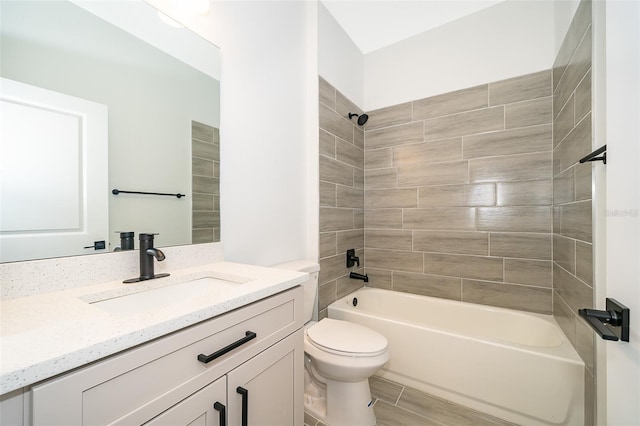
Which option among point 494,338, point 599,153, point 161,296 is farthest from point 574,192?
point 161,296

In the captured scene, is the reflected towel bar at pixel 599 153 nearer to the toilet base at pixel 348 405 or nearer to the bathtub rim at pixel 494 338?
the bathtub rim at pixel 494 338

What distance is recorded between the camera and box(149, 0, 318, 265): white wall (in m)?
1.41

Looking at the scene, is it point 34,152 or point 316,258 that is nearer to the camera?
point 34,152

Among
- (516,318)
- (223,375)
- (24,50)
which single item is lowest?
(516,318)

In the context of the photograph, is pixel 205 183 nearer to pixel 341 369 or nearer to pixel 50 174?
pixel 50 174

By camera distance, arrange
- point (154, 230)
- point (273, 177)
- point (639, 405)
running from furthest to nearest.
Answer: point (273, 177)
point (154, 230)
point (639, 405)

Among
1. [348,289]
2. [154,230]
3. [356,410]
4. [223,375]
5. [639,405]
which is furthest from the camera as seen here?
[348,289]

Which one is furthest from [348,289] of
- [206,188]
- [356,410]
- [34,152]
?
[34,152]

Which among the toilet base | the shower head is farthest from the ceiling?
the toilet base

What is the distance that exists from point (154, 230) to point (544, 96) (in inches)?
105

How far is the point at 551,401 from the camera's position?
1.35m

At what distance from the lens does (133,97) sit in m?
1.06

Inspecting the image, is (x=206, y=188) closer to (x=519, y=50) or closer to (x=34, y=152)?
(x=34, y=152)

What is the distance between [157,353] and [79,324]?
0.61 ft
